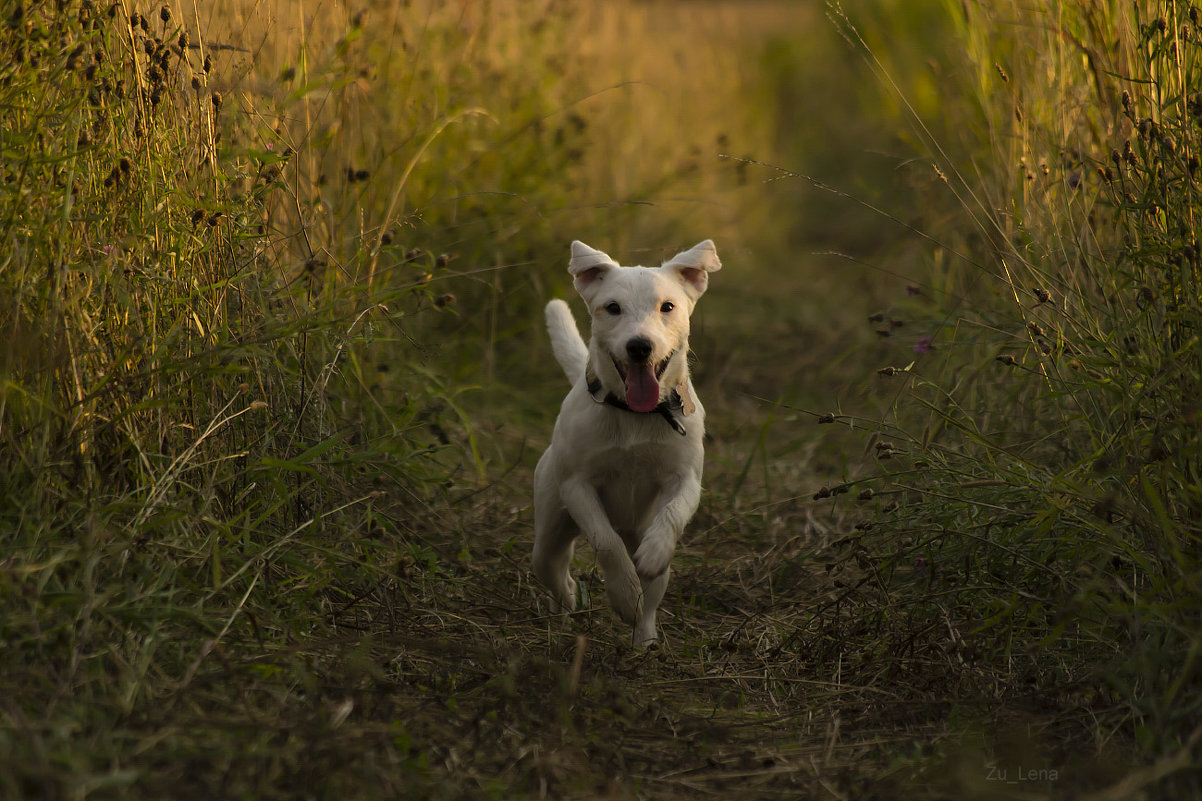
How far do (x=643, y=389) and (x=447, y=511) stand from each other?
1.17m

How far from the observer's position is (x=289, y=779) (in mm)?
2348

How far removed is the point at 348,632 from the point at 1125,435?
2232 millimetres

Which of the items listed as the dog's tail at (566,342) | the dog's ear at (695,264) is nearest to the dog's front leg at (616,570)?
the dog's tail at (566,342)

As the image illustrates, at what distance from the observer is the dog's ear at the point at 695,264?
416 centimetres

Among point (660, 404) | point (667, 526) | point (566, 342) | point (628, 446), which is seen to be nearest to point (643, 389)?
point (660, 404)

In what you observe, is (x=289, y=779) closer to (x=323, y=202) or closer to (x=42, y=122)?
(x=42, y=122)

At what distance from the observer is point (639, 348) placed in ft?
12.1

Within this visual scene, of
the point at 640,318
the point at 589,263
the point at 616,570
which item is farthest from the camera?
the point at 589,263

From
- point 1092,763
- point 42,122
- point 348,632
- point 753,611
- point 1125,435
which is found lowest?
point 753,611

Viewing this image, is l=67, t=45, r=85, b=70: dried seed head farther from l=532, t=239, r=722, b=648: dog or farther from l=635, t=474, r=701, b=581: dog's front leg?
l=635, t=474, r=701, b=581: dog's front leg

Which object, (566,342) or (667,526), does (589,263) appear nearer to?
(566,342)

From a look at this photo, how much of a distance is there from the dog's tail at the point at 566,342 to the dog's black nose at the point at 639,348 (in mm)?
716

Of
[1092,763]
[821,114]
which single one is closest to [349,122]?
[1092,763]

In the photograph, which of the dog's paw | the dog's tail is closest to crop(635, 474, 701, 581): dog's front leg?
the dog's paw
